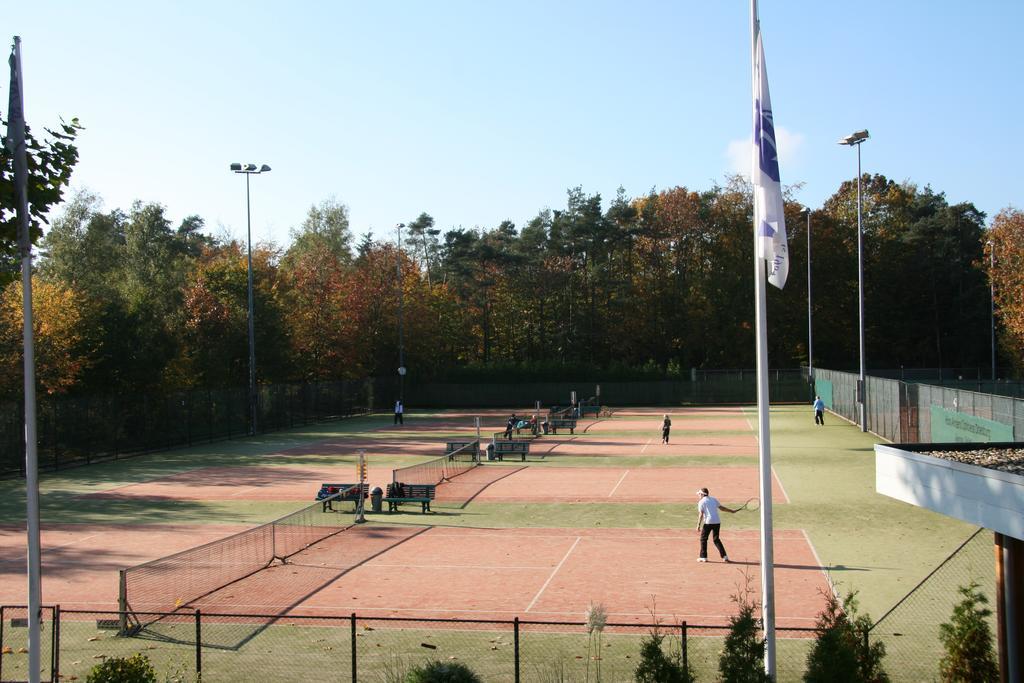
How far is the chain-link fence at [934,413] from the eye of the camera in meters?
24.6

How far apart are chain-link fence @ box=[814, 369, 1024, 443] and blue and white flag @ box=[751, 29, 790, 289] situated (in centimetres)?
1438

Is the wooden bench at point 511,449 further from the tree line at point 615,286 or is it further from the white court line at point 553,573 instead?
the tree line at point 615,286

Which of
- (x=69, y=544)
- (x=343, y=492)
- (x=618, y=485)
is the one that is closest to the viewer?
(x=69, y=544)

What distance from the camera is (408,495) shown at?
26.8 meters

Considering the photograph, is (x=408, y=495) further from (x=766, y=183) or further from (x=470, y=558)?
(x=766, y=183)

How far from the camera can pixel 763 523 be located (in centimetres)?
1155

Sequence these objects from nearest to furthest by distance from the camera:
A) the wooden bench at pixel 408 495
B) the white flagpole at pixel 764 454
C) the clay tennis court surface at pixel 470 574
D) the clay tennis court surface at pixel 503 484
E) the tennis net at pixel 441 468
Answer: the white flagpole at pixel 764 454 < the clay tennis court surface at pixel 470 574 < the wooden bench at pixel 408 495 < the clay tennis court surface at pixel 503 484 < the tennis net at pixel 441 468

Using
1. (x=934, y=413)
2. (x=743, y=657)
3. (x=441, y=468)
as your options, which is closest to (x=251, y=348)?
(x=441, y=468)

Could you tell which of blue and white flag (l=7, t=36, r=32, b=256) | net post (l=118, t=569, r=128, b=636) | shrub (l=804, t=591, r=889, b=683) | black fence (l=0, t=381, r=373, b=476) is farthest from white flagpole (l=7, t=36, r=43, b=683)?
black fence (l=0, t=381, r=373, b=476)

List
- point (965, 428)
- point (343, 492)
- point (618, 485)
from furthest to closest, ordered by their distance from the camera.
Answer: point (618, 485), point (965, 428), point (343, 492)

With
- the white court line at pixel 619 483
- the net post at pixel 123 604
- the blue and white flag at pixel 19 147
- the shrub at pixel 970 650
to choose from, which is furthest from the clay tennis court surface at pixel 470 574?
the blue and white flag at pixel 19 147

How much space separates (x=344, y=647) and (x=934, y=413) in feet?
80.7

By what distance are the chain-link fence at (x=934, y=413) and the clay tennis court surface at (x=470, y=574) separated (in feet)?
22.1

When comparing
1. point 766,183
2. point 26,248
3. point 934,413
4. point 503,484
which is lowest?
point 503,484
